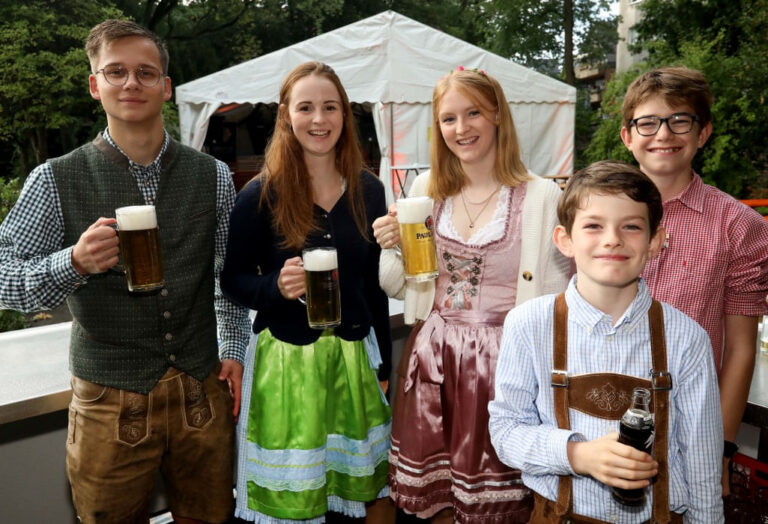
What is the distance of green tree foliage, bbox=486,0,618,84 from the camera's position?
1745cm

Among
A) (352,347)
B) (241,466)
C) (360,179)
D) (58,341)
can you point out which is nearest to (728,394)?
(352,347)

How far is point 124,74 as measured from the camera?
60.9 inches

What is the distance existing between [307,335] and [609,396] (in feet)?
2.86

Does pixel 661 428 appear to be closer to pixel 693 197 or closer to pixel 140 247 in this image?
pixel 693 197

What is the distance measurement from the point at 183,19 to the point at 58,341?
1639cm

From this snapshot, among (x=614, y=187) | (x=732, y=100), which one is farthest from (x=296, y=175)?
(x=732, y=100)

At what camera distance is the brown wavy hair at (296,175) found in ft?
5.69

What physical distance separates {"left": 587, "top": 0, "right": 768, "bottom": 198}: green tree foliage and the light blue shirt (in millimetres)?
8022

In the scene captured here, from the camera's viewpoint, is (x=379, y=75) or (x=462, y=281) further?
(x=379, y=75)

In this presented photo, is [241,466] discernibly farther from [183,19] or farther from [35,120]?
[183,19]

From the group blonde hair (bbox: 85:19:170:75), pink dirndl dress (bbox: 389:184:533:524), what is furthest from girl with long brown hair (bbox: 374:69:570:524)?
blonde hair (bbox: 85:19:170:75)

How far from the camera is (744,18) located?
34.8ft

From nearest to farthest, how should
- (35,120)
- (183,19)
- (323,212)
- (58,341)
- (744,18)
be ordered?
(323,212) < (58,341) < (744,18) < (35,120) < (183,19)

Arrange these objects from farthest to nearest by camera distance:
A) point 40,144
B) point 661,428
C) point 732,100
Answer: point 40,144 → point 732,100 → point 661,428
